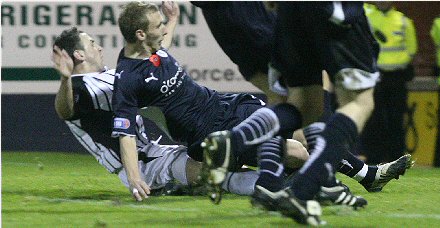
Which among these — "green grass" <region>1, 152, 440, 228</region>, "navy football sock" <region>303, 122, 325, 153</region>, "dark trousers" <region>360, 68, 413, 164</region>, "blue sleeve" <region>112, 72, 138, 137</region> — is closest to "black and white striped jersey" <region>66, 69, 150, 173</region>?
"green grass" <region>1, 152, 440, 228</region>

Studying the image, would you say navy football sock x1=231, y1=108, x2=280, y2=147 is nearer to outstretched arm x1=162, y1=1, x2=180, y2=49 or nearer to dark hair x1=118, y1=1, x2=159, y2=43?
dark hair x1=118, y1=1, x2=159, y2=43

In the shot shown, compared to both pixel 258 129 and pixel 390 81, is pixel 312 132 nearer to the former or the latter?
pixel 258 129

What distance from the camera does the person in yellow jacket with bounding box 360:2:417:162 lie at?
968 centimetres

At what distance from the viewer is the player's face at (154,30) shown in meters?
5.65

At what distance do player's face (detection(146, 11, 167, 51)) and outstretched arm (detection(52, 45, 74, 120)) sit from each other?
477mm

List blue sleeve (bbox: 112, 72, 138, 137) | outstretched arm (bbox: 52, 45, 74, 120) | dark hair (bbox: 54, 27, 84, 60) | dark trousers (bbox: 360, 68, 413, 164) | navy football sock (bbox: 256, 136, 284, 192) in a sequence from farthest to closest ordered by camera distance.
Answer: dark trousers (bbox: 360, 68, 413, 164) < dark hair (bbox: 54, 27, 84, 60) < blue sleeve (bbox: 112, 72, 138, 137) < outstretched arm (bbox: 52, 45, 74, 120) < navy football sock (bbox: 256, 136, 284, 192)

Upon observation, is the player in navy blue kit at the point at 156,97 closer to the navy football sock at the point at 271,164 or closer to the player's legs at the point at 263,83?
the player's legs at the point at 263,83

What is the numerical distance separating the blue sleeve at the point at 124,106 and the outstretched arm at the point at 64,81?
270mm

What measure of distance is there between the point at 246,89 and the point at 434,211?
5.46 metres

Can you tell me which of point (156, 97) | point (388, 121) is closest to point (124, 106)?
point (156, 97)

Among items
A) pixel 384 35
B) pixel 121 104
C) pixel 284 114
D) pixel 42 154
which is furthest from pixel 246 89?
pixel 284 114

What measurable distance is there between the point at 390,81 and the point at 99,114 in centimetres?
452

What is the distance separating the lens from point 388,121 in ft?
32.9

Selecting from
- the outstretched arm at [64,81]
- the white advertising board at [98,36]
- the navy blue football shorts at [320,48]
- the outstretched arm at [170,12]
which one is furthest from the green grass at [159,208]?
the white advertising board at [98,36]
